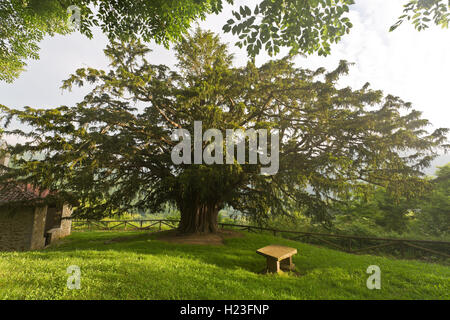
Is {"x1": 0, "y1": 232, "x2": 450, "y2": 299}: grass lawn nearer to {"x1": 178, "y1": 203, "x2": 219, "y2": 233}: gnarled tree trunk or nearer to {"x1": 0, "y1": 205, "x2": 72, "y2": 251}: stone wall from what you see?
{"x1": 178, "y1": 203, "x2": 219, "y2": 233}: gnarled tree trunk

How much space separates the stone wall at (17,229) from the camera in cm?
1166

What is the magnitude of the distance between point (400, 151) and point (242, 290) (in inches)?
431

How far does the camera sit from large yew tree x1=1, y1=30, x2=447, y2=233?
8547 mm

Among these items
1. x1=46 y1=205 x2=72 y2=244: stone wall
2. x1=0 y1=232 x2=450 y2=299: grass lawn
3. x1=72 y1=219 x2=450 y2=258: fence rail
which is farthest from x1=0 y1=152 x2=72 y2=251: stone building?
x1=0 y1=232 x2=450 y2=299: grass lawn

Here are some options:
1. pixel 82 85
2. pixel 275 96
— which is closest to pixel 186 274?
pixel 275 96

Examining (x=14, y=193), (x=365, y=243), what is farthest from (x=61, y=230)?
(x=365, y=243)

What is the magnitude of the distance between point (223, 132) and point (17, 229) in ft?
47.0

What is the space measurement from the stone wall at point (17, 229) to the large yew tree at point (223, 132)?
16.6ft

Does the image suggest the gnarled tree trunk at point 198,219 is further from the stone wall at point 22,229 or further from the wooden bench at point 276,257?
the stone wall at point 22,229

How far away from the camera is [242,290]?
4.40m

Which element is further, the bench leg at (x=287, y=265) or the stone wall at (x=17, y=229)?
the stone wall at (x=17, y=229)

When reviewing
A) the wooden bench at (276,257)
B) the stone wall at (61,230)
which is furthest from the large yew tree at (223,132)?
the stone wall at (61,230)

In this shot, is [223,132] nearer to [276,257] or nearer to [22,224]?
[276,257]

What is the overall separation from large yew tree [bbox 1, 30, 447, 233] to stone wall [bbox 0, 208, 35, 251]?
16.6 feet
